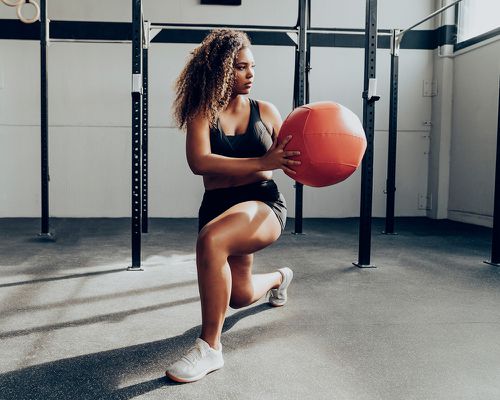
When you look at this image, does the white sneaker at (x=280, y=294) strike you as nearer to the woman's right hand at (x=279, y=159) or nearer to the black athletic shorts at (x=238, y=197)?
the black athletic shorts at (x=238, y=197)

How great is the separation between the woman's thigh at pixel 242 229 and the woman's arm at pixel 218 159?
0.14 m

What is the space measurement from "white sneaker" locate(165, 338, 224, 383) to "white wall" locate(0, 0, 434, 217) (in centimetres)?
495

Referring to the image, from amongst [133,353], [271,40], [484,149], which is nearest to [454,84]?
[484,149]

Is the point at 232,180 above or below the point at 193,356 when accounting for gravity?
above

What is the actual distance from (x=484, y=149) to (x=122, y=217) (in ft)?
14.4

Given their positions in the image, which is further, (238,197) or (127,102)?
(127,102)

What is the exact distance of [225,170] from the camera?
72.9 inches

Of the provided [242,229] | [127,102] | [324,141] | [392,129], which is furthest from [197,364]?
[127,102]

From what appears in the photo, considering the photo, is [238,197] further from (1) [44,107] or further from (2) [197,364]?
(1) [44,107]

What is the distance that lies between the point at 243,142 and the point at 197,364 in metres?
0.82

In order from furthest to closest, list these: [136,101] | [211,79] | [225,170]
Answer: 1. [136,101]
2. [211,79]
3. [225,170]

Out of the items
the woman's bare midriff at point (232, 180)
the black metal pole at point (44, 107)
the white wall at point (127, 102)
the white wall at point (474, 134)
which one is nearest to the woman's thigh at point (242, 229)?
the woman's bare midriff at point (232, 180)

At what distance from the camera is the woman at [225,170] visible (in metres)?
1.76

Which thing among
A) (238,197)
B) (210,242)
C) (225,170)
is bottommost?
(210,242)
